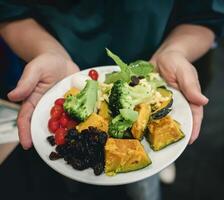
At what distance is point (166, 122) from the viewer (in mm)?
1089

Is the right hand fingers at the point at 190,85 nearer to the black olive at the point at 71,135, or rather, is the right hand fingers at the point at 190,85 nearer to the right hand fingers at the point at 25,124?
the black olive at the point at 71,135

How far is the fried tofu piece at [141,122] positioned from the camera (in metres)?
1.07

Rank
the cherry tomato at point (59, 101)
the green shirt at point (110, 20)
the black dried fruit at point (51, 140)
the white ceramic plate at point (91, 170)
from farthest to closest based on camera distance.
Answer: the green shirt at point (110, 20) < the cherry tomato at point (59, 101) < the black dried fruit at point (51, 140) < the white ceramic plate at point (91, 170)

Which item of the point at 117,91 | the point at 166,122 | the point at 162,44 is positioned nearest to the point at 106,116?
the point at 117,91

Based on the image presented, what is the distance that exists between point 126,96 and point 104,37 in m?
0.33

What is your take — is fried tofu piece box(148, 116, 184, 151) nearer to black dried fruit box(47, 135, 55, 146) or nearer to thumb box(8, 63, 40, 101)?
black dried fruit box(47, 135, 55, 146)

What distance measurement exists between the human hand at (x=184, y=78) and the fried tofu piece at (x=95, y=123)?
0.26 meters

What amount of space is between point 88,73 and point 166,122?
361 mm

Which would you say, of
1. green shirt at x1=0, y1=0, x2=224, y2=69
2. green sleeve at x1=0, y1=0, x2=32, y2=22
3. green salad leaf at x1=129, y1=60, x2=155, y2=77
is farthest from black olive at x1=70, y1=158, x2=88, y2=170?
green sleeve at x1=0, y1=0, x2=32, y2=22

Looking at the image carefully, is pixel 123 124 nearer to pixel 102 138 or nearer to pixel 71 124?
pixel 102 138

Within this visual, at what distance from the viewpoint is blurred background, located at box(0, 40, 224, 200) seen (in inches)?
54.2

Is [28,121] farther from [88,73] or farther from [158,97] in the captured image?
[158,97]

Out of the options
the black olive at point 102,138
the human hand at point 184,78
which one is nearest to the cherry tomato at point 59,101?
the black olive at point 102,138

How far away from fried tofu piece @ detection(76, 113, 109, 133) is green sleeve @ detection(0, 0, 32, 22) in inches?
21.6
